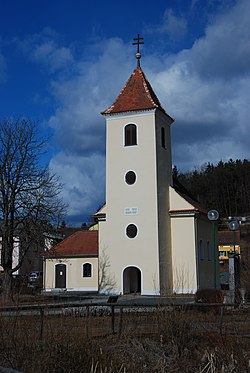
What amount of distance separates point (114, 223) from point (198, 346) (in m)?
Result: 24.4

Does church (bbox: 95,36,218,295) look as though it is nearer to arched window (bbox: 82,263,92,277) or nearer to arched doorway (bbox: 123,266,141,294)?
arched doorway (bbox: 123,266,141,294)

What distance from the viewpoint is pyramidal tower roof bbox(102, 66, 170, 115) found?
111ft

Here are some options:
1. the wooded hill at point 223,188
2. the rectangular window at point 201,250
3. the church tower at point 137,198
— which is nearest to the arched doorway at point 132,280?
the church tower at point 137,198

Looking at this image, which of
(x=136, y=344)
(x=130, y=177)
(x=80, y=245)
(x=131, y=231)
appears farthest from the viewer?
(x=80, y=245)

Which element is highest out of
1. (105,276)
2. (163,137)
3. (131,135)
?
(163,137)

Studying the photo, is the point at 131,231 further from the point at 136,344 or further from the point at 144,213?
the point at 136,344

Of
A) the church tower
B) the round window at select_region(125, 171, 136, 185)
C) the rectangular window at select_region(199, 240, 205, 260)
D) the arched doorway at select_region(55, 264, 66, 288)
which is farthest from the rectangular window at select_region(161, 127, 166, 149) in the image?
the arched doorway at select_region(55, 264, 66, 288)

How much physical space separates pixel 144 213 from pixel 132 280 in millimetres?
5938

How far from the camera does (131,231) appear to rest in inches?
1273

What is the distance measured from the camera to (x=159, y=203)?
107ft

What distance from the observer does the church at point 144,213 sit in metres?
31.9

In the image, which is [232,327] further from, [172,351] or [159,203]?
[159,203]

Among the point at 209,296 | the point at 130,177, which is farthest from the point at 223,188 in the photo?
the point at 209,296

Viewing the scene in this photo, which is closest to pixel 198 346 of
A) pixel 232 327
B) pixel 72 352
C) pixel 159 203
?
pixel 232 327
